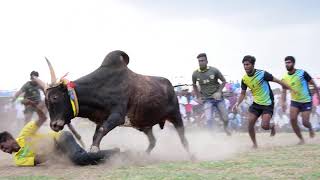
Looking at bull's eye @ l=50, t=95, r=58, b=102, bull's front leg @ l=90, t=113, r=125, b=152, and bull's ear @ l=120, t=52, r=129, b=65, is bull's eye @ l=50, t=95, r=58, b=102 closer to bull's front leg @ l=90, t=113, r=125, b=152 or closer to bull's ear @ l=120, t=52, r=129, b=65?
bull's front leg @ l=90, t=113, r=125, b=152

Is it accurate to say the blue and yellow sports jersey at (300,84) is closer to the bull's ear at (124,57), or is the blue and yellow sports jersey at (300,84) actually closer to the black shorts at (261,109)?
the black shorts at (261,109)

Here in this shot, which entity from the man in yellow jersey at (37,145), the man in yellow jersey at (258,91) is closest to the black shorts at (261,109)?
the man in yellow jersey at (258,91)

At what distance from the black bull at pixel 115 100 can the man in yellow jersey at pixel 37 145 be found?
0.25 meters

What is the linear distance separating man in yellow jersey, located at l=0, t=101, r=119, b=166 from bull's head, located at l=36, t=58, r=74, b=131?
0.27m

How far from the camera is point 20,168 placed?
7.88 m

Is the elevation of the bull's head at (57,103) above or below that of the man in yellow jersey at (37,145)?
above

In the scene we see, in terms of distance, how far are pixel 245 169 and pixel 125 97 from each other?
104 inches

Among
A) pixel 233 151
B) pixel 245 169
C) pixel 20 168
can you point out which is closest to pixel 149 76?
pixel 233 151

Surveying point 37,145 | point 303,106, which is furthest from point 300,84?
point 37,145

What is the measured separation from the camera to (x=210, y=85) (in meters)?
12.2

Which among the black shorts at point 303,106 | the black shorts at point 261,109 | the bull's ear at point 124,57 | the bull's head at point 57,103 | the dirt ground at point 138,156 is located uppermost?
the bull's ear at point 124,57

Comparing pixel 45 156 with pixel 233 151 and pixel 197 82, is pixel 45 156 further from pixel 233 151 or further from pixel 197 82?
pixel 197 82

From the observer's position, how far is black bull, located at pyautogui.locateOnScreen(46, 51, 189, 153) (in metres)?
7.81

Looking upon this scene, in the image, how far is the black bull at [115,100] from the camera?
25.6ft
